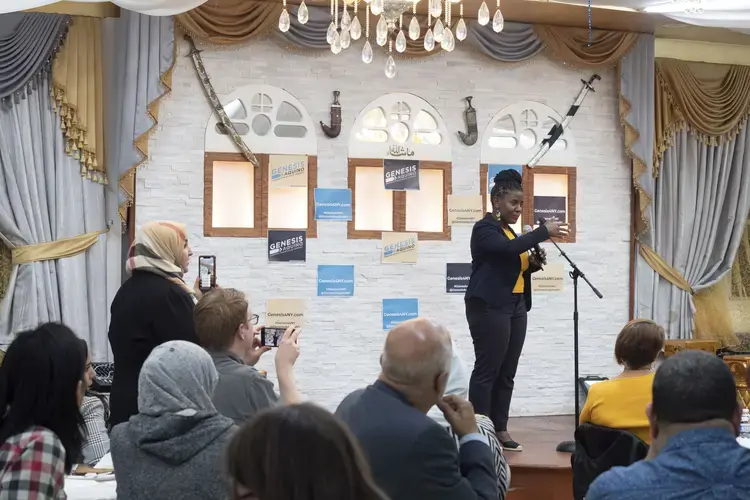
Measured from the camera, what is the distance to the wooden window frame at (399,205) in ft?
21.3

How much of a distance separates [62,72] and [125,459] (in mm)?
4298

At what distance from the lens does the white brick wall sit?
6195mm

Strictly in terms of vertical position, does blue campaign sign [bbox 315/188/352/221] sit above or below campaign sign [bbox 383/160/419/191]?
A: below

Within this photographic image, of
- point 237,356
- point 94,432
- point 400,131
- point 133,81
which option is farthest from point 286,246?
point 237,356

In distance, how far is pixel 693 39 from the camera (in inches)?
289

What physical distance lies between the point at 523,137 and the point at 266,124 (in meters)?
1.98

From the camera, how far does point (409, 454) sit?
207 centimetres

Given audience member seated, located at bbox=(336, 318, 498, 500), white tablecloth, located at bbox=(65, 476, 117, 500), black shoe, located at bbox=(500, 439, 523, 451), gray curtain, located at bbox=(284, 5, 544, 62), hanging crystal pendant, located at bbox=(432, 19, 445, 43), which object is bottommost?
black shoe, located at bbox=(500, 439, 523, 451)

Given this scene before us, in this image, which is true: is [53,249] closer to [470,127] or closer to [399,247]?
[399,247]

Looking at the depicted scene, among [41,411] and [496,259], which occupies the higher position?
[496,259]

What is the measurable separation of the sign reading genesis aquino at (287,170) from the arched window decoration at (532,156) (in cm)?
137

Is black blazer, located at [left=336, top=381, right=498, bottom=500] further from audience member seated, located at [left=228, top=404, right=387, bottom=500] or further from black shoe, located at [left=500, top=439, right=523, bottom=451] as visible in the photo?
black shoe, located at [left=500, top=439, right=523, bottom=451]

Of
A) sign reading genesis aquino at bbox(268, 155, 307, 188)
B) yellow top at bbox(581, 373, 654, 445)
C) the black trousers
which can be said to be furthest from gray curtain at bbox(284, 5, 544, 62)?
yellow top at bbox(581, 373, 654, 445)

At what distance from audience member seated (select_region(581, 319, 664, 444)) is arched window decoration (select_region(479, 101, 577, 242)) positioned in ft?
11.5
